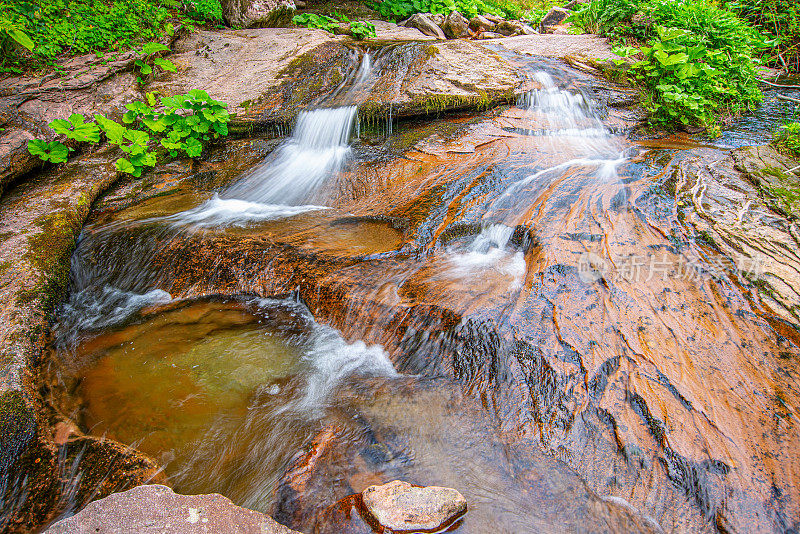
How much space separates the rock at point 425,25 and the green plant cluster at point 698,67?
5205 mm

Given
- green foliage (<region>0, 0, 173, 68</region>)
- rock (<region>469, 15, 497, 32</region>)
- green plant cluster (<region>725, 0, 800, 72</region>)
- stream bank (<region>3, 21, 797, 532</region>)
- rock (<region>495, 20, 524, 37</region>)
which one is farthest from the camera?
rock (<region>469, 15, 497, 32</region>)

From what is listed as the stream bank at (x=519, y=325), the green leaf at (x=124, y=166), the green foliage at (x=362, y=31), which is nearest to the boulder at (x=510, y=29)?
the green foliage at (x=362, y=31)

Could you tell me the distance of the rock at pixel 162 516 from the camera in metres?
1.77

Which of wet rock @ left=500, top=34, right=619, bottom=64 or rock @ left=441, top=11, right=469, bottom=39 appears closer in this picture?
wet rock @ left=500, top=34, right=619, bottom=64

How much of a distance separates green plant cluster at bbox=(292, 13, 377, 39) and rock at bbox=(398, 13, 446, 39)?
1.61 metres

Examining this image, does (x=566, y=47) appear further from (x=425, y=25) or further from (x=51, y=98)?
(x=51, y=98)

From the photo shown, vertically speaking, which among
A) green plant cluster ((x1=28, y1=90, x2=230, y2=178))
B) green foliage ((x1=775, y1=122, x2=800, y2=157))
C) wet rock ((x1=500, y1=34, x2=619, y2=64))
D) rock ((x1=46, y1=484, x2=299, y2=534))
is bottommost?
rock ((x1=46, y1=484, x2=299, y2=534))

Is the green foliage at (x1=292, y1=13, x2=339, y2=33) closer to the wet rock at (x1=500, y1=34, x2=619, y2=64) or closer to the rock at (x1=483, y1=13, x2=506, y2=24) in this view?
the wet rock at (x1=500, y1=34, x2=619, y2=64)

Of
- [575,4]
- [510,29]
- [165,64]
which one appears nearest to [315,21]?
[165,64]

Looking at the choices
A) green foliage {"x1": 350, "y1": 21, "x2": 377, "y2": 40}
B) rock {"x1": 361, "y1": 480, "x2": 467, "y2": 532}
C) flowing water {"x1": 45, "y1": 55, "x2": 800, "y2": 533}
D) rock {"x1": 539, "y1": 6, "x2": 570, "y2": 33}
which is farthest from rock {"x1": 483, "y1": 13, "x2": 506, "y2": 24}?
rock {"x1": 361, "y1": 480, "x2": 467, "y2": 532}

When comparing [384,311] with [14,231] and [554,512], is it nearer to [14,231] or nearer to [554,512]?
[554,512]

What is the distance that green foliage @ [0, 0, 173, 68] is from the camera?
21.1ft

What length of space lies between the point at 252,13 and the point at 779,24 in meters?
11.6

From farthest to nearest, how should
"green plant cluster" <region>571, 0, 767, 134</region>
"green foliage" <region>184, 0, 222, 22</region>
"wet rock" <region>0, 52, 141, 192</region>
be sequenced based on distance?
1. "green foliage" <region>184, 0, 222, 22</region>
2. "green plant cluster" <region>571, 0, 767, 134</region>
3. "wet rock" <region>0, 52, 141, 192</region>
